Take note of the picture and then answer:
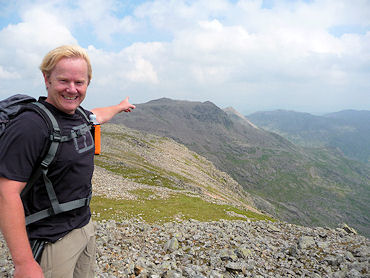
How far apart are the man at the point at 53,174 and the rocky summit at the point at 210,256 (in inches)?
279

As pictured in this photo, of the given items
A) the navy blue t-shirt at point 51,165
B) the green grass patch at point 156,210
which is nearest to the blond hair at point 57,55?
the navy blue t-shirt at point 51,165

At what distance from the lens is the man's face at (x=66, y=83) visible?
12.8 ft

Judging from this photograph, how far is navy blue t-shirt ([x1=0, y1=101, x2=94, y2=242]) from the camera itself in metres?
3.26

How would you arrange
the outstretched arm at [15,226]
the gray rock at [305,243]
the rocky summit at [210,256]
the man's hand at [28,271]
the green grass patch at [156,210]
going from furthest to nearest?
the green grass patch at [156,210] < the gray rock at [305,243] < the rocky summit at [210,256] < the man's hand at [28,271] < the outstretched arm at [15,226]

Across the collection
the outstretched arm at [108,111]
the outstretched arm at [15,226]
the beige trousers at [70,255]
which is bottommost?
the beige trousers at [70,255]

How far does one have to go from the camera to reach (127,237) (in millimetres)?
17281

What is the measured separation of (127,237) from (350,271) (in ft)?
46.3

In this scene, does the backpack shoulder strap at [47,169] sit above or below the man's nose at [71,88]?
below

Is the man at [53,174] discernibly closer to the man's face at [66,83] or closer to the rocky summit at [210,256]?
the man's face at [66,83]

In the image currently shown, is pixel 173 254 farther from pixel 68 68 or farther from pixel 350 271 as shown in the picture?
pixel 68 68

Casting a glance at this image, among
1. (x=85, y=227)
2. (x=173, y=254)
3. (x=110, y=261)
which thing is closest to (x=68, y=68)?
(x=85, y=227)

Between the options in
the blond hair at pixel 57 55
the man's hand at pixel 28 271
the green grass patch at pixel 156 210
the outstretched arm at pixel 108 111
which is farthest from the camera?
the green grass patch at pixel 156 210

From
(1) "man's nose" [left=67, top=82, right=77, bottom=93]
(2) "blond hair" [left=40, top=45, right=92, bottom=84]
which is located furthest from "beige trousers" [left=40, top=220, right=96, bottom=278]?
(2) "blond hair" [left=40, top=45, right=92, bottom=84]

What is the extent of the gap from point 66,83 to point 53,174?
5.22 ft
